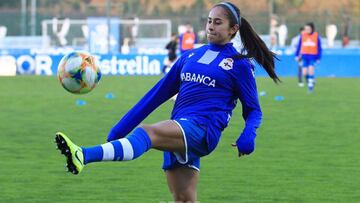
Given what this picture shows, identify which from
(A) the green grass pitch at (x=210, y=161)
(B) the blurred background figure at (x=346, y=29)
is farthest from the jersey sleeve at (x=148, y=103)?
(B) the blurred background figure at (x=346, y=29)

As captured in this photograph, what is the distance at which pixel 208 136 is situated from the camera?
695cm

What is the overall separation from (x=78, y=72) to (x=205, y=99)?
1.15 m

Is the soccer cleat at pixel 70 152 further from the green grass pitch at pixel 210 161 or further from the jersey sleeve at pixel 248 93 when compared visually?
the green grass pitch at pixel 210 161

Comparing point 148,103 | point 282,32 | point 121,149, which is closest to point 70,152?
point 121,149

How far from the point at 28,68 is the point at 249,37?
3338 cm

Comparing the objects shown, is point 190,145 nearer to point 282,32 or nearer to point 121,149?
point 121,149

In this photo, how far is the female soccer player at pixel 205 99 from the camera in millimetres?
6941

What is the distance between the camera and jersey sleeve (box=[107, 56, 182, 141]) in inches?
281

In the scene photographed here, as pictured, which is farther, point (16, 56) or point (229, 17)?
Answer: point (16, 56)

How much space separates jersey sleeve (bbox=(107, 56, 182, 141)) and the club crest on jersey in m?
0.36

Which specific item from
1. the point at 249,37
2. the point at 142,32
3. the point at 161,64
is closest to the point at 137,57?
the point at 161,64

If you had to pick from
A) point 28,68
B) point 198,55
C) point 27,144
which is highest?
point 198,55

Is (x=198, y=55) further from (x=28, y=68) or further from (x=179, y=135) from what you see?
(x=28, y=68)

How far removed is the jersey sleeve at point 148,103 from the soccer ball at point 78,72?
24.0 inches
